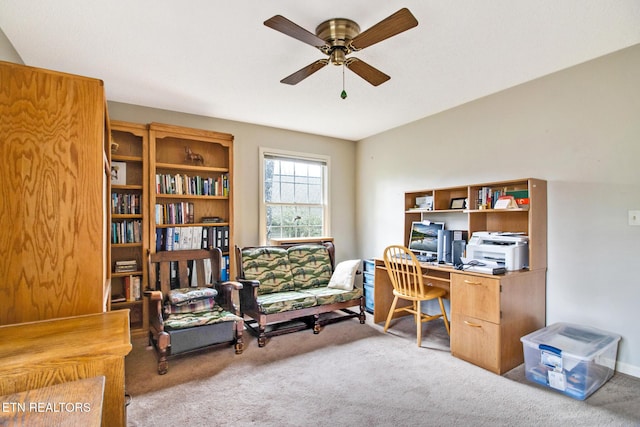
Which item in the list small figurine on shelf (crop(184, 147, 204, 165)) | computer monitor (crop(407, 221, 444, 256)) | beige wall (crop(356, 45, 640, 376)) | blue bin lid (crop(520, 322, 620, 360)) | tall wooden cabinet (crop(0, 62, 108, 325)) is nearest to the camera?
tall wooden cabinet (crop(0, 62, 108, 325))

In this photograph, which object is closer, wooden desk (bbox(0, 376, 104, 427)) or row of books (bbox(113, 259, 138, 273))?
wooden desk (bbox(0, 376, 104, 427))

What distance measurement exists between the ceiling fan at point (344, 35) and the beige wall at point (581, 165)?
63.5 inches

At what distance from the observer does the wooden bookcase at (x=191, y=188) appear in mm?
3443

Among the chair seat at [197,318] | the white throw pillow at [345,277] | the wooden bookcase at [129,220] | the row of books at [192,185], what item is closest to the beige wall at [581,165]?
the white throw pillow at [345,277]

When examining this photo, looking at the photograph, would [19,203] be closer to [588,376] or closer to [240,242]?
[240,242]

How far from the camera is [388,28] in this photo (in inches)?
69.2

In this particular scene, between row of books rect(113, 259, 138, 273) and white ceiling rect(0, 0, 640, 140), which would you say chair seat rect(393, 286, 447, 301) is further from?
row of books rect(113, 259, 138, 273)

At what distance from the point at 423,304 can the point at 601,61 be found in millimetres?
2851

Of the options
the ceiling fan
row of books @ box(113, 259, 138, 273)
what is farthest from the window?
the ceiling fan

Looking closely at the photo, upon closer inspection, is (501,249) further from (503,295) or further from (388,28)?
(388,28)

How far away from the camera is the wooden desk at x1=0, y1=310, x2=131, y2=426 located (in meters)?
0.99

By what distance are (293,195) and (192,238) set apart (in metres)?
1.50

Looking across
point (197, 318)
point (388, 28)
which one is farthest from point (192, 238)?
point (388, 28)

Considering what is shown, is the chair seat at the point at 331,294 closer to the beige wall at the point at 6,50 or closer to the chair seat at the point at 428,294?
the chair seat at the point at 428,294
